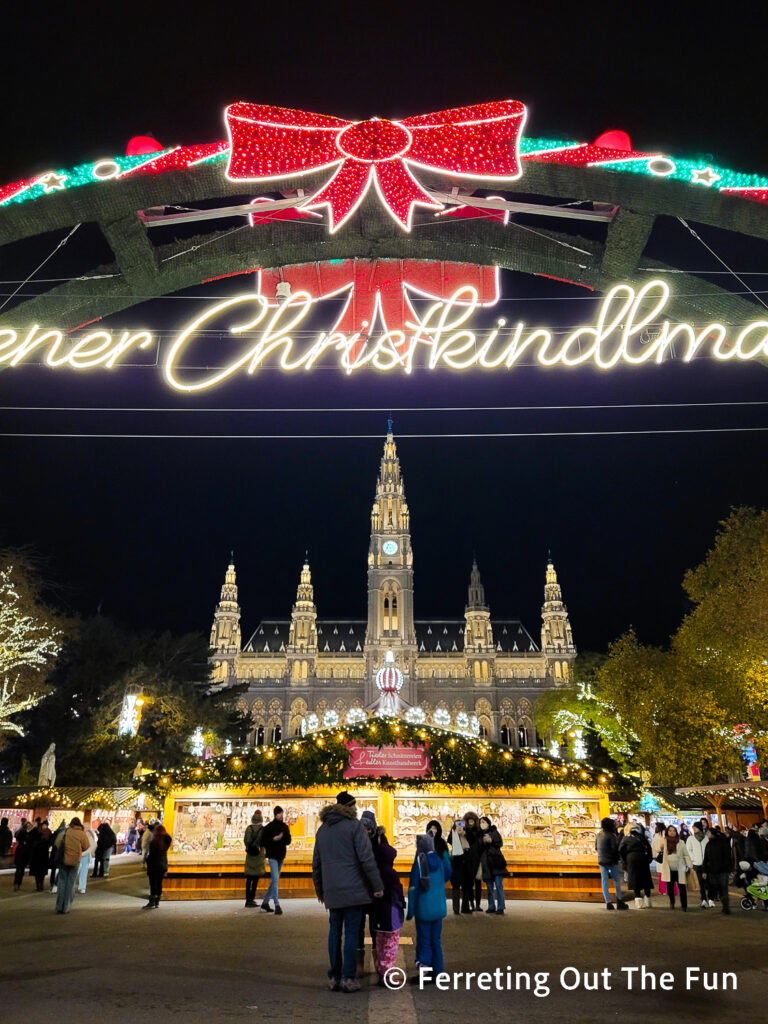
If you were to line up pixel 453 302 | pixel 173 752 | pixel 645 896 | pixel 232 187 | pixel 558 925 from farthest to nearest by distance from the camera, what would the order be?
pixel 173 752 → pixel 645 896 → pixel 558 925 → pixel 453 302 → pixel 232 187

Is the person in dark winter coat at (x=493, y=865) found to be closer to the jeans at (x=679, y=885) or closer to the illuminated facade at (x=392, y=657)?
the jeans at (x=679, y=885)

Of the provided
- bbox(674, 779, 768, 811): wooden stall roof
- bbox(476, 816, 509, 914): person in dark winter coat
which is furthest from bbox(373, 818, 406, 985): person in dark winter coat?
bbox(674, 779, 768, 811): wooden stall roof

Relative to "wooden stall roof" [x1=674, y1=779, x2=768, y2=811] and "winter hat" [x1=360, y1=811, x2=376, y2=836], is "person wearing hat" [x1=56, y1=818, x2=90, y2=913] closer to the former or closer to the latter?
"winter hat" [x1=360, y1=811, x2=376, y2=836]

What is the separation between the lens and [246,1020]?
13.4 feet

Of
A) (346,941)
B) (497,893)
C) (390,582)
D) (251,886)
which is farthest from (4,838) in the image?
(390,582)

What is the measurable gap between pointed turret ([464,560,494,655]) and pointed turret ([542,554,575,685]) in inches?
288

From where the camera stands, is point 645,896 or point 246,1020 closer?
point 246,1020

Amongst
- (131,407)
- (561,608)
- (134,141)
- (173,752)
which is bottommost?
(173,752)

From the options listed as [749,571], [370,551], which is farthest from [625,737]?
[370,551]

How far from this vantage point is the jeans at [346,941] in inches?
193

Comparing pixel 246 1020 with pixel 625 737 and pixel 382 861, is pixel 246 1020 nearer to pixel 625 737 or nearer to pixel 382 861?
pixel 382 861

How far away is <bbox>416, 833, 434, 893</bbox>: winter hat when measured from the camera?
215 inches

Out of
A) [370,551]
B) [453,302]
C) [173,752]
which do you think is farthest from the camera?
[370,551]

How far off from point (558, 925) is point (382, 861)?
4015 millimetres
